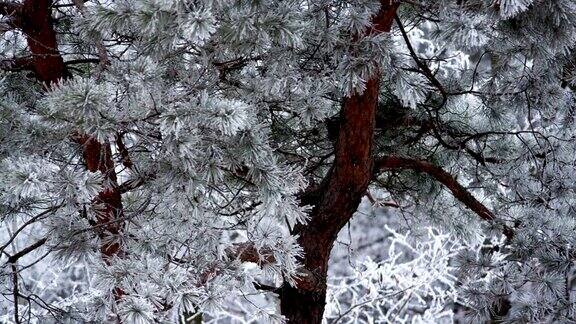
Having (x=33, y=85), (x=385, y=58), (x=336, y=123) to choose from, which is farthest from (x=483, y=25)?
(x=33, y=85)

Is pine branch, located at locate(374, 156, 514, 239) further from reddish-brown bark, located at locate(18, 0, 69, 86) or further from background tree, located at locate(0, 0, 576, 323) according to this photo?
reddish-brown bark, located at locate(18, 0, 69, 86)

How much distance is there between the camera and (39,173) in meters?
1.59

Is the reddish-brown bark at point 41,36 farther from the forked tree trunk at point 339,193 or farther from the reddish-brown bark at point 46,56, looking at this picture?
the forked tree trunk at point 339,193

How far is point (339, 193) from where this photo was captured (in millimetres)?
2582

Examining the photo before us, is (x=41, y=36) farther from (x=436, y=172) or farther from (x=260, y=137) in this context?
(x=436, y=172)

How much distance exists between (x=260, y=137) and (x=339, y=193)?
798 millimetres

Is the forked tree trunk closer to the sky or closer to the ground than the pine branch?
closer to the ground

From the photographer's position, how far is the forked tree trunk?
7.52 ft

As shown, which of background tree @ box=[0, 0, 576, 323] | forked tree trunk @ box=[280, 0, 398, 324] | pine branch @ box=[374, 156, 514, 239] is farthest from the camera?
pine branch @ box=[374, 156, 514, 239]

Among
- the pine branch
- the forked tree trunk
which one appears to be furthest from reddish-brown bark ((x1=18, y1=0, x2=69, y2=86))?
the pine branch

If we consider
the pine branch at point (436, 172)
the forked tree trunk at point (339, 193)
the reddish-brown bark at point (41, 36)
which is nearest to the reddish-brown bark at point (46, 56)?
the reddish-brown bark at point (41, 36)

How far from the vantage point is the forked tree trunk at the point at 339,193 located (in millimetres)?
2293

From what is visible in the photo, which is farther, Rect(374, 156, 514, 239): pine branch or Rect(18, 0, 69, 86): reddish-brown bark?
Rect(374, 156, 514, 239): pine branch

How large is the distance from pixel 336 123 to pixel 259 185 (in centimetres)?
93
